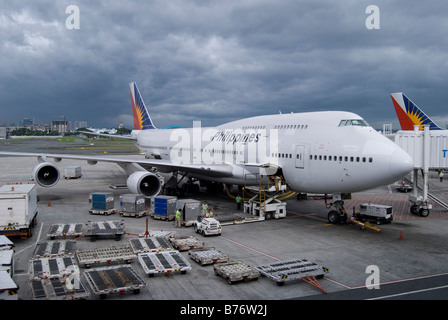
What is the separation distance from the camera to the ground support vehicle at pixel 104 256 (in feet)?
42.9

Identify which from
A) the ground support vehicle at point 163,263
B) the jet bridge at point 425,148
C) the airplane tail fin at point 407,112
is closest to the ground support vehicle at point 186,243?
the ground support vehicle at point 163,263

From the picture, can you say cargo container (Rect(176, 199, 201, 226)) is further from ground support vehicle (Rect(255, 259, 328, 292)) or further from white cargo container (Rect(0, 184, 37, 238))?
ground support vehicle (Rect(255, 259, 328, 292))

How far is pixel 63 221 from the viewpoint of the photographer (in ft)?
65.5

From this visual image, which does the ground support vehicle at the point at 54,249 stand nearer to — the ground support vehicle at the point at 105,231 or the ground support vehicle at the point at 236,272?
the ground support vehicle at the point at 105,231

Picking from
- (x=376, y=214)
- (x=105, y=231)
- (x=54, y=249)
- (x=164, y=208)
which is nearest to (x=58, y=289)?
(x=54, y=249)

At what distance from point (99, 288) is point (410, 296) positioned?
8.87 meters

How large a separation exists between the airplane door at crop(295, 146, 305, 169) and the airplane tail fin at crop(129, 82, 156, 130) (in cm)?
2527

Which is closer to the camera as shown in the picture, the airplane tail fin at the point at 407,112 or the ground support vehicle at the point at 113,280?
the ground support vehicle at the point at 113,280

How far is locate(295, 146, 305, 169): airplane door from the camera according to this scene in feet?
62.9

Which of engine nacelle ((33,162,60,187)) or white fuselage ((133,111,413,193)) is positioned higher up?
white fuselage ((133,111,413,193))

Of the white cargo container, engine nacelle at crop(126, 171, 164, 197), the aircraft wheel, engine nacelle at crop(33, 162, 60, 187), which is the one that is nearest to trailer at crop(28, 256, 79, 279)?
the white cargo container

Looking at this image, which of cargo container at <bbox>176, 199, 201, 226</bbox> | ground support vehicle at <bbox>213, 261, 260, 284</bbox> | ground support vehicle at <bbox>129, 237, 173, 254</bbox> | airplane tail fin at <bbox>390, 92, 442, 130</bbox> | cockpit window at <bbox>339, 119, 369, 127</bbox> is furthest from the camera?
airplane tail fin at <bbox>390, 92, 442, 130</bbox>

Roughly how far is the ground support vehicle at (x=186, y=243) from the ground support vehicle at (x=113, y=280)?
3000 mm

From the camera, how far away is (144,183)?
2369 centimetres
